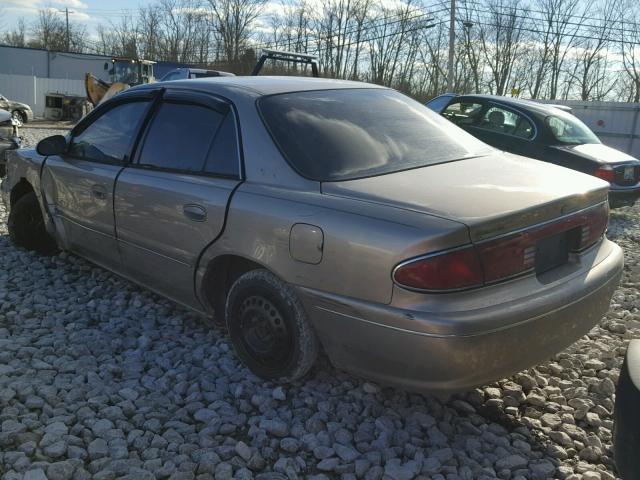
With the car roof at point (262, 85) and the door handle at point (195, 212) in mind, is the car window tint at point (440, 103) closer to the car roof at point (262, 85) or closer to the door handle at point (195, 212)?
the car roof at point (262, 85)

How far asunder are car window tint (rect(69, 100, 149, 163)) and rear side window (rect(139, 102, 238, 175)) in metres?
0.23

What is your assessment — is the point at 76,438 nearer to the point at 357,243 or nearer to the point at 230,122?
the point at 357,243

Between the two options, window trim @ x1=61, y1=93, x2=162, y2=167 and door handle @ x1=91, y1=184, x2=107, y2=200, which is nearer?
window trim @ x1=61, y1=93, x2=162, y2=167

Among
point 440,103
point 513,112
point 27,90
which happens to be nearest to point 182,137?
point 513,112

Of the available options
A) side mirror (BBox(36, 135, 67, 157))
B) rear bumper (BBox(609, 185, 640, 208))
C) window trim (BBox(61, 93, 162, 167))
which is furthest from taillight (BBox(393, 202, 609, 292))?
rear bumper (BBox(609, 185, 640, 208))

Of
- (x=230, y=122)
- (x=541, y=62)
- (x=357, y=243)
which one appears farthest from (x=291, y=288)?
(x=541, y=62)

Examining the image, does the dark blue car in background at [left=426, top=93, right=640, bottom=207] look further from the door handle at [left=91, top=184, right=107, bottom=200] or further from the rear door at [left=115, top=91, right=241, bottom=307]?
the door handle at [left=91, top=184, right=107, bottom=200]

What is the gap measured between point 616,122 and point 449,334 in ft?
63.7

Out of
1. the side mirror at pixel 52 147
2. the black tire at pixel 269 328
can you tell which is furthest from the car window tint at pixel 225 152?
the side mirror at pixel 52 147

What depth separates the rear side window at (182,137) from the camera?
10.8 feet

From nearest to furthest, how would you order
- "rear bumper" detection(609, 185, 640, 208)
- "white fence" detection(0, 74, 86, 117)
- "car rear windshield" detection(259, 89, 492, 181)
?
"car rear windshield" detection(259, 89, 492, 181)
"rear bumper" detection(609, 185, 640, 208)
"white fence" detection(0, 74, 86, 117)

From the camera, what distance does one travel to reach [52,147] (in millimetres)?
4371

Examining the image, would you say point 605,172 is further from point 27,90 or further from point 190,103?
point 27,90

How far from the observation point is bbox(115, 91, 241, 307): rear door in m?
3.12
